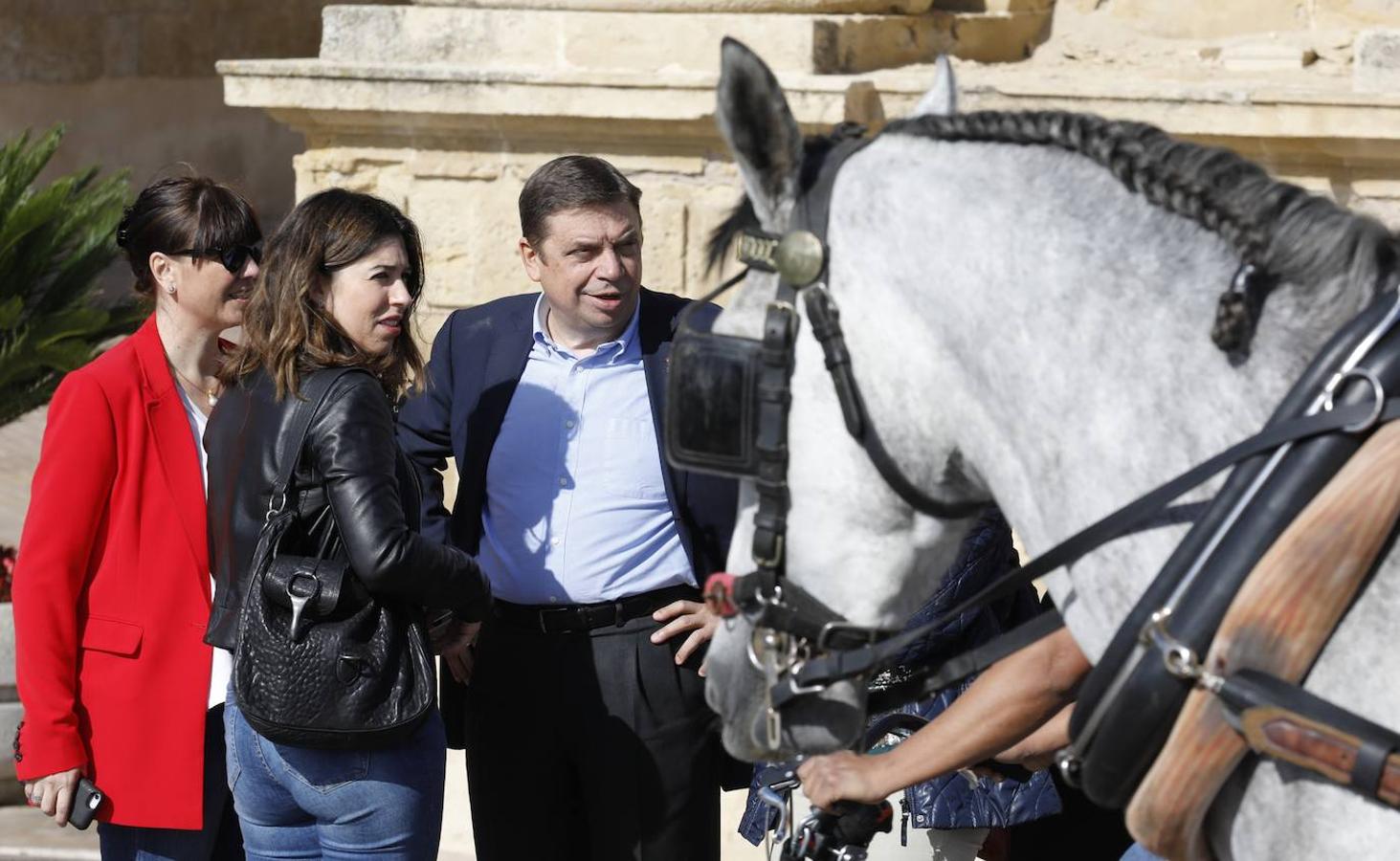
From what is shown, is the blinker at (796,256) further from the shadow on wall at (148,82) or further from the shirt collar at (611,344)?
the shadow on wall at (148,82)

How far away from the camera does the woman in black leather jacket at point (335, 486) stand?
269 centimetres

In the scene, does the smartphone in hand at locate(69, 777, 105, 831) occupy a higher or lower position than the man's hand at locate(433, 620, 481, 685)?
lower

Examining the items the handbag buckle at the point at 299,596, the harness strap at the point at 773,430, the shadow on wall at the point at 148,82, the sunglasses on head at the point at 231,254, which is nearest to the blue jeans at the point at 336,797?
the handbag buckle at the point at 299,596

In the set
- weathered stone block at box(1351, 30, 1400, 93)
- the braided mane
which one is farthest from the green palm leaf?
the braided mane

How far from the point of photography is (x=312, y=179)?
4.93m

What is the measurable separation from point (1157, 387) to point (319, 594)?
4.84 ft

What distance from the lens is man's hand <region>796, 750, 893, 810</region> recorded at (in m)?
2.40

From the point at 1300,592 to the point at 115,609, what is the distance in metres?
2.20

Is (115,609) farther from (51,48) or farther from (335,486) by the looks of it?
(51,48)

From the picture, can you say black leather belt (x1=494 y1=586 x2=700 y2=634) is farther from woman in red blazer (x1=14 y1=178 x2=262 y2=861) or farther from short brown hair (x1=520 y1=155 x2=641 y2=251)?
short brown hair (x1=520 y1=155 x2=641 y2=251)

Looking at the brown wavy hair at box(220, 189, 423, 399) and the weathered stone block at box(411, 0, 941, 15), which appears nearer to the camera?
the brown wavy hair at box(220, 189, 423, 399)

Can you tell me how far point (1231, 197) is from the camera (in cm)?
160

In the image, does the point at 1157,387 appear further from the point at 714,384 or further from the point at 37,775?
the point at 37,775

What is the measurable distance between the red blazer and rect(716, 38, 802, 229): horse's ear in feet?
5.31
